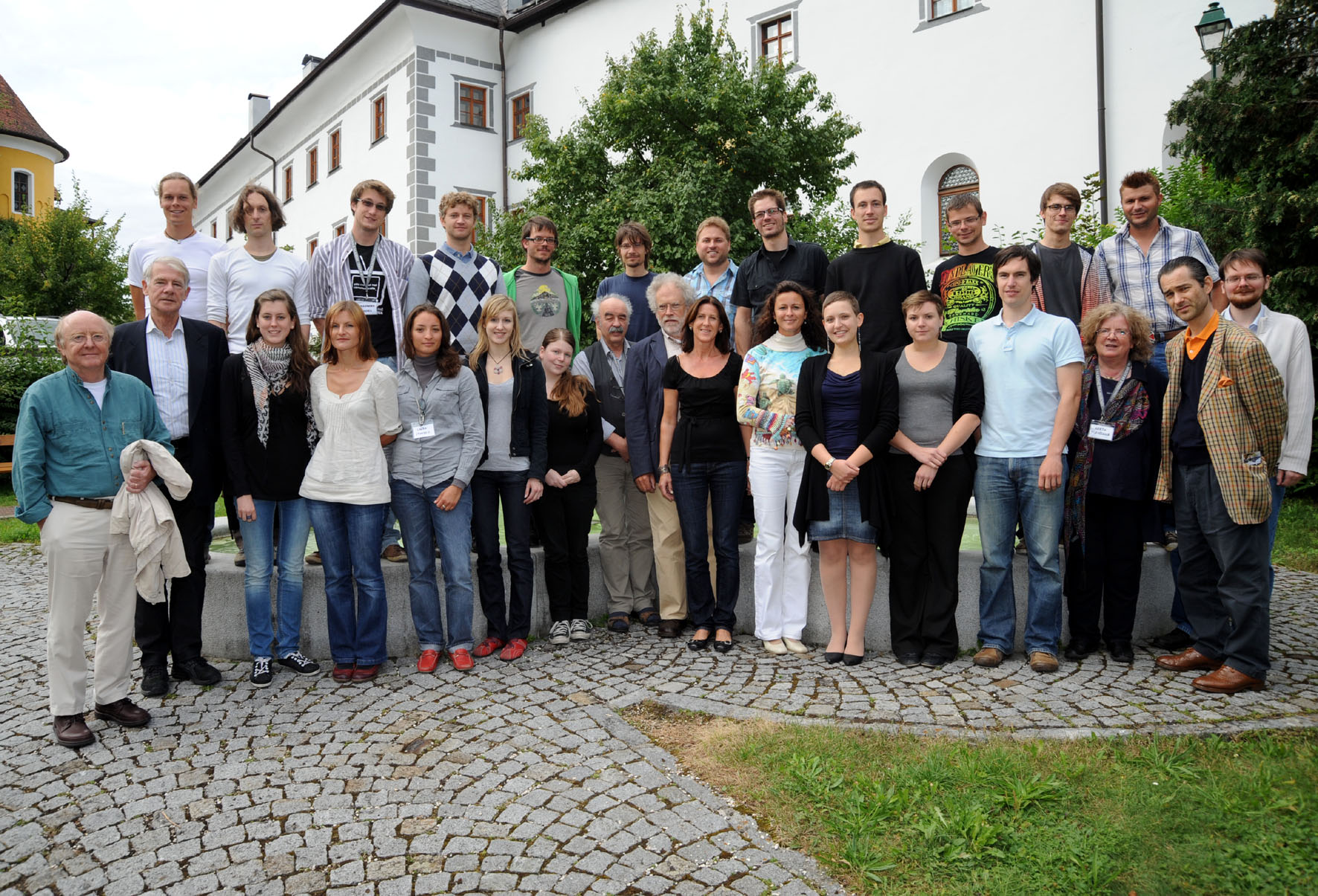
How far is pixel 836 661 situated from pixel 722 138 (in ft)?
37.6

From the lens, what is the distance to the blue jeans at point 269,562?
196 inches

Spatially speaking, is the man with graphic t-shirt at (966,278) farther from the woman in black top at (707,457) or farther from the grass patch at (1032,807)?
the grass patch at (1032,807)

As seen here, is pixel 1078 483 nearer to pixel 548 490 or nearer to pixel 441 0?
pixel 548 490

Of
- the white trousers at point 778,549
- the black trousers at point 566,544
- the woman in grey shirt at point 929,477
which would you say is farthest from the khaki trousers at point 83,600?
the woman in grey shirt at point 929,477

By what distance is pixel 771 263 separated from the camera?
234 inches

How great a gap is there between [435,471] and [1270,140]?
9137 mm

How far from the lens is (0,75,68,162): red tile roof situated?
40.8 meters

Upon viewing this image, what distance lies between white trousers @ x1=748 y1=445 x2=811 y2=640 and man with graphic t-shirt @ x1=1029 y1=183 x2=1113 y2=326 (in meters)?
1.85

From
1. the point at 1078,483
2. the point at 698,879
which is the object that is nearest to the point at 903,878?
the point at 698,879

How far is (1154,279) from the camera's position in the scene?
17.8 feet

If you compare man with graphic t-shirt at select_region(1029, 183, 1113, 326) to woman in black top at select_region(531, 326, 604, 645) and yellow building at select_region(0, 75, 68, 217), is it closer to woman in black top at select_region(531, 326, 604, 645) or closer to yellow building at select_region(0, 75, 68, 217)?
woman in black top at select_region(531, 326, 604, 645)

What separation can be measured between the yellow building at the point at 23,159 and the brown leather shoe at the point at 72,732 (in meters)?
45.7

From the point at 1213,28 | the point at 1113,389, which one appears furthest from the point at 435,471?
the point at 1213,28

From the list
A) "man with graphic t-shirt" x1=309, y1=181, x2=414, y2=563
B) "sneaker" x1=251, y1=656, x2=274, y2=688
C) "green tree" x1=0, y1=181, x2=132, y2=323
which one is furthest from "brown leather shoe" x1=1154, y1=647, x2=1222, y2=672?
"green tree" x1=0, y1=181, x2=132, y2=323
